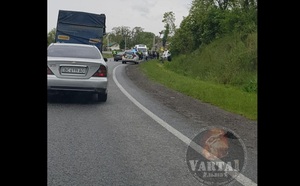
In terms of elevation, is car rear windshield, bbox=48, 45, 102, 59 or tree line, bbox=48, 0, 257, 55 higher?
tree line, bbox=48, 0, 257, 55

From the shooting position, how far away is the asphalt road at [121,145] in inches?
192

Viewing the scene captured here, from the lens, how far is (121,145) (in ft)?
21.7

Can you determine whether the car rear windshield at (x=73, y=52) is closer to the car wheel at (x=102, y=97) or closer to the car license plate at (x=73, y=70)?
the car license plate at (x=73, y=70)

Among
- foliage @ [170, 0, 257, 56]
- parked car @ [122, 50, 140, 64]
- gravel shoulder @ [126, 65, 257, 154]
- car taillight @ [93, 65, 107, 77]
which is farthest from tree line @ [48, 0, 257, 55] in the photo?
car taillight @ [93, 65, 107, 77]

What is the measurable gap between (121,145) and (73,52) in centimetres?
527

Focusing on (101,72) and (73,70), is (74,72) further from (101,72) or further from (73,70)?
(101,72)

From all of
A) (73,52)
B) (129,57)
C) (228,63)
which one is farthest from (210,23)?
(73,52)

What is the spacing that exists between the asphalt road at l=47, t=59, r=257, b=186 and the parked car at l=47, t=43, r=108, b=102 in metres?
0.46

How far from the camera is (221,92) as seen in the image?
16.1 m

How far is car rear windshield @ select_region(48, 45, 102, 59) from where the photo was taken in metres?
11.1

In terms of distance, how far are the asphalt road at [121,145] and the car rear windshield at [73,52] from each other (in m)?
1.18

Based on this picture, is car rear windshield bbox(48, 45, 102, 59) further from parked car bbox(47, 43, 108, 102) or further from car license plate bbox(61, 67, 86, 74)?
car license plate bbox(61, 67, 86, 74)
